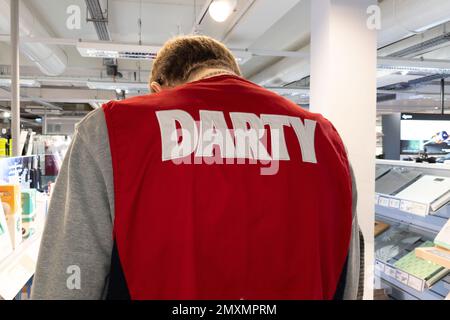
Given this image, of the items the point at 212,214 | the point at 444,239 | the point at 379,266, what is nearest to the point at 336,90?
the point at 379,266

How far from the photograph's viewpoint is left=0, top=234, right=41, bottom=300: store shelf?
1250 millimetres

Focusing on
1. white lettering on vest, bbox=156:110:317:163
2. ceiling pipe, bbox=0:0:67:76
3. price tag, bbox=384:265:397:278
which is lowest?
price tag, bbox=384:265:397:278

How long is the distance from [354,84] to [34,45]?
4491mm

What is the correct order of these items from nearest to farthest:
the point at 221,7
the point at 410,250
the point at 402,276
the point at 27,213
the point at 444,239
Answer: the point at 27,213 → the point at 444,239 → the point at 402,276 → the point at 410,250 → the point at 221,7

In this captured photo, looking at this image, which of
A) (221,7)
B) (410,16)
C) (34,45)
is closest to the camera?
(221,7)

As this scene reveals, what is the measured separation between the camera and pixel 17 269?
138 centimetres

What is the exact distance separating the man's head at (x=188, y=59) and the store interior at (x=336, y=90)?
0.92 meters

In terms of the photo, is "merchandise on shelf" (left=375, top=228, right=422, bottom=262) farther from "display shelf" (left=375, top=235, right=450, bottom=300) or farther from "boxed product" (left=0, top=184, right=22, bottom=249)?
"boxed product" (left=0, top=184, right=22, bottom=249)

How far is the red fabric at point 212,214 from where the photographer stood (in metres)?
0.72

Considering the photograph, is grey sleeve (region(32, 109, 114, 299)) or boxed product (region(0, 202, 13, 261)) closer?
grey sleeve (region(32, 109, 114, 299))

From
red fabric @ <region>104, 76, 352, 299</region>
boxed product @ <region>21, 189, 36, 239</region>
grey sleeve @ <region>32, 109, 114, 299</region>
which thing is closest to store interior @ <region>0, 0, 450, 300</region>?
boxed product @ <region>21, 189, 36, 239</region>

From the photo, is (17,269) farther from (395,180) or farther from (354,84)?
(354,84)
